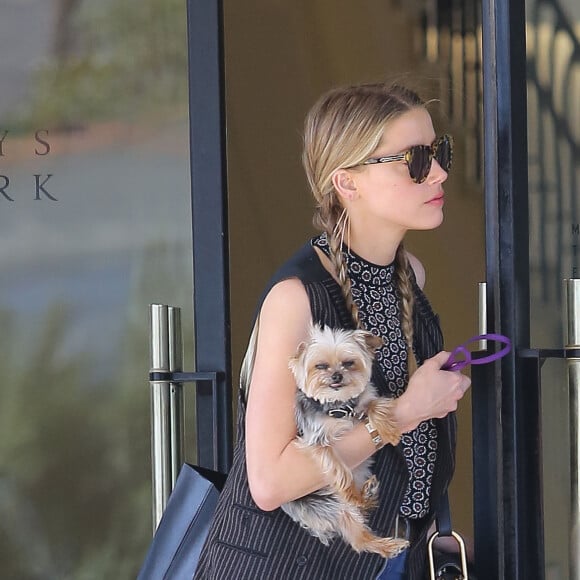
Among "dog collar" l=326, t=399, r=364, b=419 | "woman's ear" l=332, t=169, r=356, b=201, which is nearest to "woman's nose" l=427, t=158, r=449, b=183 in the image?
"woman's ear" l=332, t=169, r=356, b=201

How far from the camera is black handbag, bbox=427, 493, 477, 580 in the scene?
1738 mm

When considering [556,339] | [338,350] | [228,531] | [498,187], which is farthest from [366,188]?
[556,339]

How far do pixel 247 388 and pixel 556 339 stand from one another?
1007mm

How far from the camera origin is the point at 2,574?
384 centimetres

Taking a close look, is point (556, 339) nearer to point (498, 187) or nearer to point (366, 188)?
point (498, 187)

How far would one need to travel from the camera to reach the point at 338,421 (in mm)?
1606

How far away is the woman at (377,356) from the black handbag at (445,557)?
2 cm

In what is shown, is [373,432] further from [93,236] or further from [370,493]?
[93,236]

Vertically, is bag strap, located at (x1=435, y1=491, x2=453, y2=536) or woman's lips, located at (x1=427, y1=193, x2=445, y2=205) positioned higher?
woman's lips, located at (x1=427, y1=193, x2=445, y2=205)

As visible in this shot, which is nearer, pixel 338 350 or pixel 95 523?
pixel 338 350

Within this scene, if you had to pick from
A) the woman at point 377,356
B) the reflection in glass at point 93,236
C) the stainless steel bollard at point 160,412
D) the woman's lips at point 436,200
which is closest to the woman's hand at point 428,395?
the woman at point 377,356

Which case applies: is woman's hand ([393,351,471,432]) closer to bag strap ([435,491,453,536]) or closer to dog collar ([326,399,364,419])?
dog collar ([326,399,364,419])

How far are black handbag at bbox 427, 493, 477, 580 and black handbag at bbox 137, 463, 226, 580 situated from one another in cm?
37

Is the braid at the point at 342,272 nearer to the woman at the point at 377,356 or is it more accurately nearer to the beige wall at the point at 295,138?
the woman at the point at 377,356
